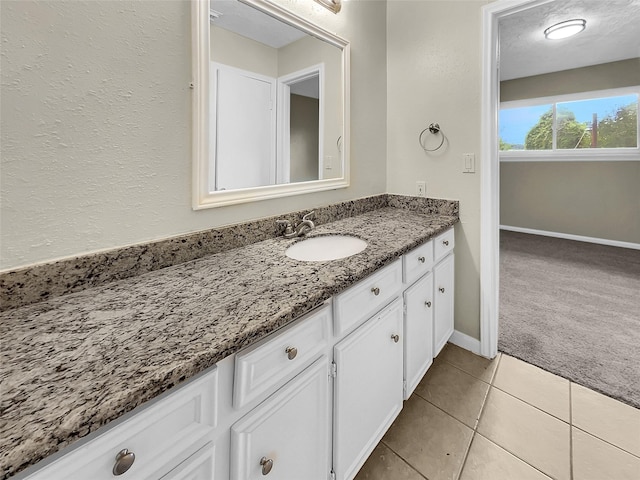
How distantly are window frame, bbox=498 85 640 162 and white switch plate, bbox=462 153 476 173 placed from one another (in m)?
3.57

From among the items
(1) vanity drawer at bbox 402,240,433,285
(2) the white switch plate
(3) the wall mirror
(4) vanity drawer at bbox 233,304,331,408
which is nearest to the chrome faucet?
(3) the wall mirror

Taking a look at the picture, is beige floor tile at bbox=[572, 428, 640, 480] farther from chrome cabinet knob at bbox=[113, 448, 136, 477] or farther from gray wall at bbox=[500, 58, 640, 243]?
gray wall at bbox=[500, 58, 640, 243]

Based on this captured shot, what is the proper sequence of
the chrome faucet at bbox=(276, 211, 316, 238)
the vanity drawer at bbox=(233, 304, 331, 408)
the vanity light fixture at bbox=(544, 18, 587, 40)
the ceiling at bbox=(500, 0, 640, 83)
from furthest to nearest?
the vanity light fixture at bbox=(544, 18, 587, 40) → the ceiling at bbox=(500, 0, 640, 83) → the chrome faucet at bbox=(276, 211, 316, 238) → the vanity drawer at bbox=(233, 304, 331, 408)

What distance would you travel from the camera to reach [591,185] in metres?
4.29

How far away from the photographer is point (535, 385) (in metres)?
1.71

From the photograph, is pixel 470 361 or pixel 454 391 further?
pixel 470 361

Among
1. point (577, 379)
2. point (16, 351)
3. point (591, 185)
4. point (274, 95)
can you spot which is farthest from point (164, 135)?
point (591, 185)

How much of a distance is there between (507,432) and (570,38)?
374 centimetres

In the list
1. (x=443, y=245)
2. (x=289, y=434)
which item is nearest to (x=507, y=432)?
(x=443, y=245)

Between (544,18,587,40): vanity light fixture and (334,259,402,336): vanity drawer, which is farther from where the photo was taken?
(544,18,587,40): vanity light fixture

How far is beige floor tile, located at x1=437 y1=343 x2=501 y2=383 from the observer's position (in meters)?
1.81

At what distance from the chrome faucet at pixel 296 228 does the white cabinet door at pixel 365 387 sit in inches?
21.0

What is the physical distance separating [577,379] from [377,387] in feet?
4.20

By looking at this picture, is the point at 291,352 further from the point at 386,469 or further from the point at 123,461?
the point at 386,469
